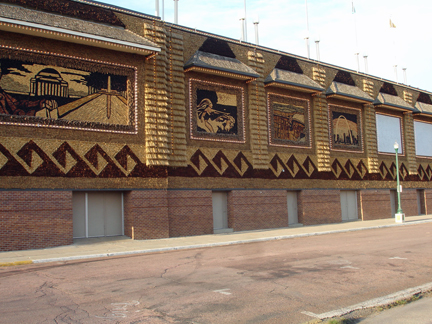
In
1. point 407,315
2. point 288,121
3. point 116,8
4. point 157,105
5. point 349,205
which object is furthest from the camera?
point 349,205

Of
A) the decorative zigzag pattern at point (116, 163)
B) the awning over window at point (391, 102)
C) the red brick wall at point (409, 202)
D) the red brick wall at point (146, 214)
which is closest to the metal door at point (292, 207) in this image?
the decorative zigzag pattern at point (116, 163)

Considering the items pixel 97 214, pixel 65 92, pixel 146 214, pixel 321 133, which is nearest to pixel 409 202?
pixel 321 133

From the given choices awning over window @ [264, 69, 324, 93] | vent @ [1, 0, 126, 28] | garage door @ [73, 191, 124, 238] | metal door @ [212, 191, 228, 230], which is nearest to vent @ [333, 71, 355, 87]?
awning over window @ [264, 69, 324, 93]

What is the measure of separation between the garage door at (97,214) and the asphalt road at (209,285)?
6.18 metres

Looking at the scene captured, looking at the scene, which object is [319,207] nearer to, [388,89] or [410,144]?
[410,144]

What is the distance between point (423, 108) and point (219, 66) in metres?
26.0

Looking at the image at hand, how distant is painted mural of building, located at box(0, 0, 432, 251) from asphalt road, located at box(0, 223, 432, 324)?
6212mm

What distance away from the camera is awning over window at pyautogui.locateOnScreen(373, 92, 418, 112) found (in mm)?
36062

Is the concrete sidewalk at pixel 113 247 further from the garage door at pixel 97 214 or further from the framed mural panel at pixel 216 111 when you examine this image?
the framed mural panel at pixel 216 111

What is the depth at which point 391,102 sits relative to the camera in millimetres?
37000

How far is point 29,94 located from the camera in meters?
18.7

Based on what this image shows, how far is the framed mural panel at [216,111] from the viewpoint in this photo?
24.4 m

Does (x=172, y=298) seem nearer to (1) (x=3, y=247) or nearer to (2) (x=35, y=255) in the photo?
(2) (x=35, y=255)

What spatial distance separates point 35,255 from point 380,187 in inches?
1143
